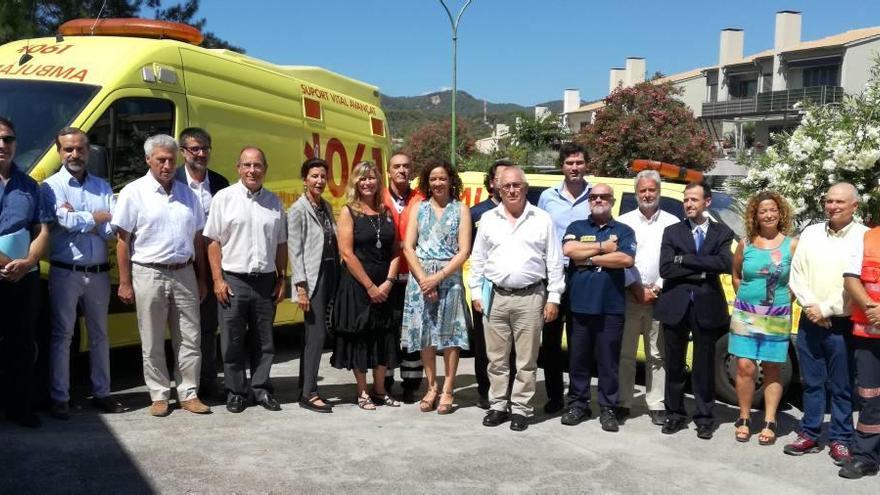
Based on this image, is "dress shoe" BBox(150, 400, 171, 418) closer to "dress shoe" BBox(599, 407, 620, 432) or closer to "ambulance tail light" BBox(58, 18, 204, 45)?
"dress shoe" BBox(599, 407, 620, 432)

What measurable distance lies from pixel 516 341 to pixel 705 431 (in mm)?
1423

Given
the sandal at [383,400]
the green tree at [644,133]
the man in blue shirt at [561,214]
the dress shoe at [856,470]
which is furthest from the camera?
the green tree at [644,133]

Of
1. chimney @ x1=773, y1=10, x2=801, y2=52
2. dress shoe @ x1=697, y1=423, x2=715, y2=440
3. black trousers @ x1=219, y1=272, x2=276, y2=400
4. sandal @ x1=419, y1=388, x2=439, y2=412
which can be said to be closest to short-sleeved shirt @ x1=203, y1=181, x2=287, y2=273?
black trousers @ x1=219, y1=272, x2=276, y2=400

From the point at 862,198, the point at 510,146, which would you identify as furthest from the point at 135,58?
the point at 510,146

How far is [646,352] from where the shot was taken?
648cm

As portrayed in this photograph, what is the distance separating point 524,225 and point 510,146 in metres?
38.3

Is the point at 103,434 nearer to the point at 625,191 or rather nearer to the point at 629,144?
the point at 625,191

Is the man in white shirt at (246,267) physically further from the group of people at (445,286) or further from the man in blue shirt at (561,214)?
the man in blue shirt at (561,214)

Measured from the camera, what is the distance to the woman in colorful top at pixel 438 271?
625 centimetres

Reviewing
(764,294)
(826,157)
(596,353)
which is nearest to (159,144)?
(596,353)

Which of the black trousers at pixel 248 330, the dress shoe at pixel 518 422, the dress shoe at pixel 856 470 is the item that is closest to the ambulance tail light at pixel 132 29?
the black trousers at pixel 248 330

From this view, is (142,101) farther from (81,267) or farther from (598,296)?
(598,296)

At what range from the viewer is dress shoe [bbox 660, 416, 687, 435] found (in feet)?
19.9

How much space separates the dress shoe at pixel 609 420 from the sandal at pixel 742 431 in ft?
2.61
